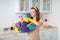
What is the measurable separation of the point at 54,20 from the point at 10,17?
4.48ft

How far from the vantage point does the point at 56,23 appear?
5.01 metres

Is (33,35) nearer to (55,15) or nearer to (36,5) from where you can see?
(36,5)

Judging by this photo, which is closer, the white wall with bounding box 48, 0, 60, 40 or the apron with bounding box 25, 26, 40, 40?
the apron with bounding box 25, 26, 40, 40

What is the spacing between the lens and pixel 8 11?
4.50 meters

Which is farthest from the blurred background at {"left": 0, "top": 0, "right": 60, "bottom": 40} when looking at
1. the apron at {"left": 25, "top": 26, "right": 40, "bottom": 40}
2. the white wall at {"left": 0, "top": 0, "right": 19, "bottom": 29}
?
the apron at {"left": 25, "top": 26, "right": 40, "bottom": 40}

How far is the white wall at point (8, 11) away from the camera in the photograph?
14.5 ft

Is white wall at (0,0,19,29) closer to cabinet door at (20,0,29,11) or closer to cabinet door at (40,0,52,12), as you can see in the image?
cabinet door at (20,0,29,11)

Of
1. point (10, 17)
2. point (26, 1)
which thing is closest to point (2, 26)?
point (10, 17)

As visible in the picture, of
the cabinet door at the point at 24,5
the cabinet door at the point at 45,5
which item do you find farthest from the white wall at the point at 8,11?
the cabinet door at the point at 45,5

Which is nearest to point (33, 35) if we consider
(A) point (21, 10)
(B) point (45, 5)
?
(A) point (21, 10)

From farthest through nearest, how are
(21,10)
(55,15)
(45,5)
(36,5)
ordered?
(55,15) → (45,5) → (36,5) → (21,10)

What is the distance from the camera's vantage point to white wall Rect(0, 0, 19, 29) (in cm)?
443

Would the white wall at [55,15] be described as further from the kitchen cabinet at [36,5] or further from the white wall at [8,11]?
the white wall at [8,11]

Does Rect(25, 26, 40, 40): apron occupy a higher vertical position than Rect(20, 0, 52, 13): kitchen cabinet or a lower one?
lower
